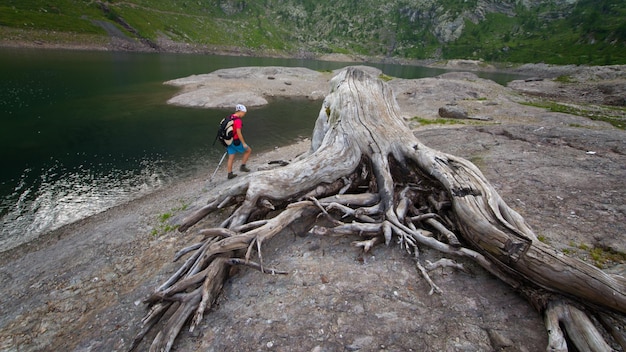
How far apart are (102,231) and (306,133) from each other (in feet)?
63.0

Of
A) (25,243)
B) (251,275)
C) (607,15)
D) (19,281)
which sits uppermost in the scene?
(607,15)

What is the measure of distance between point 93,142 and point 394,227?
23.8m

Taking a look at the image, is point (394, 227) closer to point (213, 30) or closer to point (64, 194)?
point (64, 194)

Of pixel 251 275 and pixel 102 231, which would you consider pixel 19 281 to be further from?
pixel 251 275

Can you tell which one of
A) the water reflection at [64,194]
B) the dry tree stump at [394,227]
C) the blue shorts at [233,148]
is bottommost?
the water reflection at [64,194]

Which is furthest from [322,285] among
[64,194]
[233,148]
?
[64,194]

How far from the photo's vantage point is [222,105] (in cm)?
3359

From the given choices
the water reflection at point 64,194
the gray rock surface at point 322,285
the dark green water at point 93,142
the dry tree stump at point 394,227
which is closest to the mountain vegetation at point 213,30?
the dark green water at point 93,142

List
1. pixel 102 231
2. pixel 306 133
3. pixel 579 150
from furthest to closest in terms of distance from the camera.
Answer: pixel 306 133 → pixel 579 150 → pixel 102 231

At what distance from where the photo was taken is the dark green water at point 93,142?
13.5m

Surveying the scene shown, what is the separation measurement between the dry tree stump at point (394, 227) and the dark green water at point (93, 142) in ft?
33.8

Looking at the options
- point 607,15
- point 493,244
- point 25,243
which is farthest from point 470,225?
point 607,15

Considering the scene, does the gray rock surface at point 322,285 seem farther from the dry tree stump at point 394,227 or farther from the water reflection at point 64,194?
the water reflection at point 64,194

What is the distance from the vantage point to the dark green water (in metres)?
13.5
